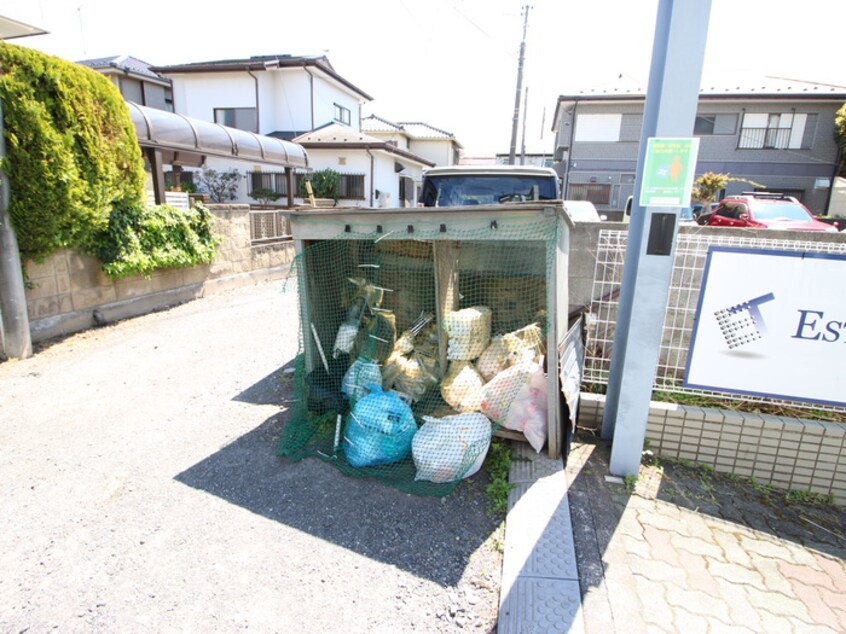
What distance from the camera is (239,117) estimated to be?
65.7 feet

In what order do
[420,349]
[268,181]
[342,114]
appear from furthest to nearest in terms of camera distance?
[342,114] < [268,181] < [420,349]

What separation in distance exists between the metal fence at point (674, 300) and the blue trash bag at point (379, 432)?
148cm

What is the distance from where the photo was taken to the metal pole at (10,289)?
4348mm

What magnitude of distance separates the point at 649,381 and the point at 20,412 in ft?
15.5

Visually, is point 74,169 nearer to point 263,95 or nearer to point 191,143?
point 191,143

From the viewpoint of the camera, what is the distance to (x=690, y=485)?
272 centimetres

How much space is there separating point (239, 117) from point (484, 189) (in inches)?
756

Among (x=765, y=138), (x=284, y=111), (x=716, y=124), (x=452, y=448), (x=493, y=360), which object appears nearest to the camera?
(x=452, y=448)

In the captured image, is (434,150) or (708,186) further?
(434,150)

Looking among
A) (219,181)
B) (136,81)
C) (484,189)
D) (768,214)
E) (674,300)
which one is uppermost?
(136,81)

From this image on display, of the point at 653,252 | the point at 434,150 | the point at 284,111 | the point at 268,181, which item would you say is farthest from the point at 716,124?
the point at 653,252

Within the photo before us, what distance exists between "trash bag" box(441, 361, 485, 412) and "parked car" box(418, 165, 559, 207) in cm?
219

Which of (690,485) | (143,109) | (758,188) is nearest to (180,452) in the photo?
(690,485)

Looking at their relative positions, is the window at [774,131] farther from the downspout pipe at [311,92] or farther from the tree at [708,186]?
the downspout pipe at [311,92]
